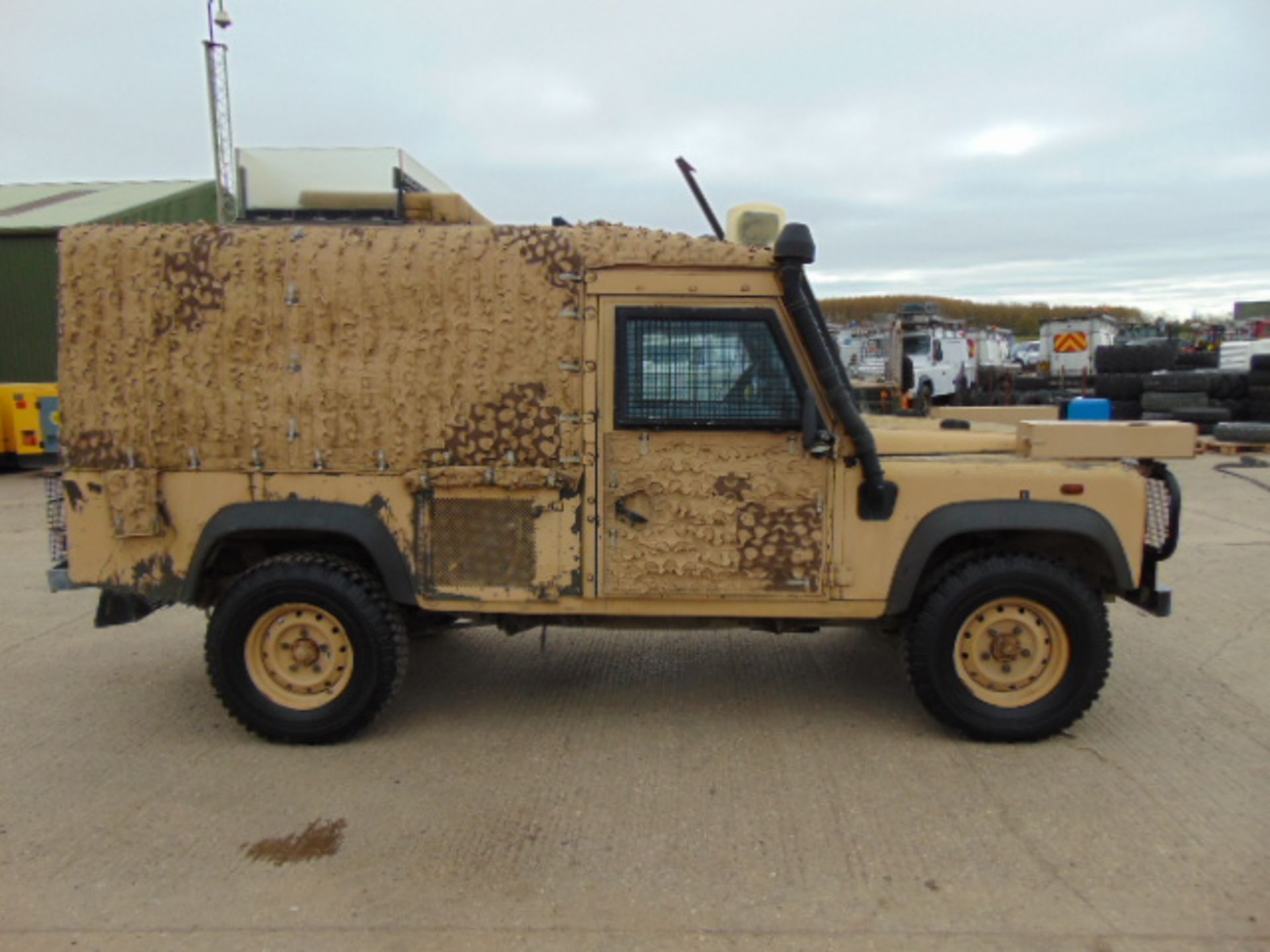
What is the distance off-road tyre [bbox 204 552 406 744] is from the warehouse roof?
14963mm

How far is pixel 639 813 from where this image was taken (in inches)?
134

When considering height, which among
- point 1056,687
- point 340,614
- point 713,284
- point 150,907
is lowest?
point 150,907

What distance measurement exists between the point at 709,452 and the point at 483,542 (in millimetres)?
1066

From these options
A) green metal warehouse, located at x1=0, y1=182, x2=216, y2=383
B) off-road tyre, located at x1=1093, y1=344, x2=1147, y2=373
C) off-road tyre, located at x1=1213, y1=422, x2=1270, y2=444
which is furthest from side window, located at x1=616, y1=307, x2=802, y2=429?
off-road tyre, located at x1=1093, y1=344, x2=1147, y2=373

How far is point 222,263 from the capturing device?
12.7 feet

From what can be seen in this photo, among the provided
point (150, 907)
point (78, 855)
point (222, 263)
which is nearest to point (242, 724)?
point (78, 855)

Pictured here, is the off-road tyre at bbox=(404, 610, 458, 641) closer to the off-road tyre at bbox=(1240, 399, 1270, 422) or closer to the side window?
the side window

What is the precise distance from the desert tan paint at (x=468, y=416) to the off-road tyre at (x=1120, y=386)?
14.9 m

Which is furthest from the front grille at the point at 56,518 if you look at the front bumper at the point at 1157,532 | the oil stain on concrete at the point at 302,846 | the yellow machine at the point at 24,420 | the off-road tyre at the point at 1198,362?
the off-road tyre at the point at 1198,362

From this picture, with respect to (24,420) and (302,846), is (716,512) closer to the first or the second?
(302,846)

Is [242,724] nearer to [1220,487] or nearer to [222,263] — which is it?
[222,263]

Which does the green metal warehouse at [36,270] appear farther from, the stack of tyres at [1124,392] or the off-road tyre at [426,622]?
the stack of tyres at [1124,392]

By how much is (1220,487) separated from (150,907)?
11780 millimetres

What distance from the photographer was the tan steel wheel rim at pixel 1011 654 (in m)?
3.98
